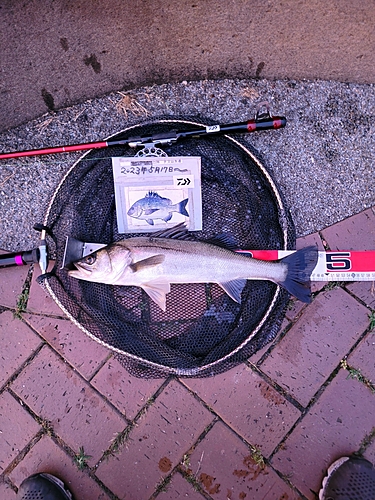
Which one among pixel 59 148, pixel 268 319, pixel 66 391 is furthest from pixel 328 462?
pixel 59 148

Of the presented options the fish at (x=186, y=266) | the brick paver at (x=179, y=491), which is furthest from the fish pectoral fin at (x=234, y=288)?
the brick paver at (x=179, y=491)

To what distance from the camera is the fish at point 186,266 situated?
217 cm

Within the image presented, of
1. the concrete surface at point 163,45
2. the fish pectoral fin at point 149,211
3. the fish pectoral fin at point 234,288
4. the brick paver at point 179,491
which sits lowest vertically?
the brick paver at point 179,491

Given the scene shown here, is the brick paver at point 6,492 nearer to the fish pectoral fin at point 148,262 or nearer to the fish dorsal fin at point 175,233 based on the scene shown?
the fish pectoral fin at point 148,262

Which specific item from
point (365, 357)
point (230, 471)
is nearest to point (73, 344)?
point (230, 471)

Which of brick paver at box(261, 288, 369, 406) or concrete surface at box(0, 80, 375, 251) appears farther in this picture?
concrete surface at box(0, 80, 375, 251)

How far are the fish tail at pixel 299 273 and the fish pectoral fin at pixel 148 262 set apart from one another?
70 centimetres

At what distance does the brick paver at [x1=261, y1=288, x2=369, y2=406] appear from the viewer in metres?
2.44

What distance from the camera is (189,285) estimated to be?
94.1 inches

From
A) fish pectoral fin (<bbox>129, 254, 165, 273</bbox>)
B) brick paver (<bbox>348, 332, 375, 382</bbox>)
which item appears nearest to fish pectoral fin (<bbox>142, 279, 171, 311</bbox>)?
fish pectoral fin (<bbox>129, 254, 165, 273</bbox>)

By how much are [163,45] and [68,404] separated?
2.34 m

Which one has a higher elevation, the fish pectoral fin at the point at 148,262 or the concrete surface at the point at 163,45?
the concrete surface at the point at 163,45

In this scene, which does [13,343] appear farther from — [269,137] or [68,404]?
[269,137]

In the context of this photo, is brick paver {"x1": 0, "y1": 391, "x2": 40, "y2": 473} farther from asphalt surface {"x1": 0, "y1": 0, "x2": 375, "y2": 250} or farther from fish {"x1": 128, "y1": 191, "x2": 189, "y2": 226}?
fish {"x1": 128, "y1": 191, "x2": 189, "y2": 226}
